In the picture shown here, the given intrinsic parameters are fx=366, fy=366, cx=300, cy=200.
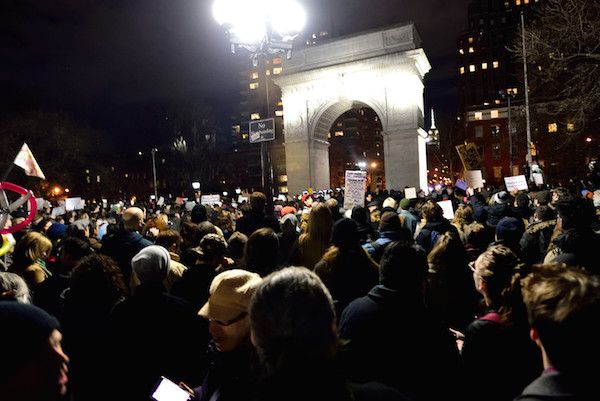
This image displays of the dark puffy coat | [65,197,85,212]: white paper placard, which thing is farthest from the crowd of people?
[65,197,85,212]: white paper placard

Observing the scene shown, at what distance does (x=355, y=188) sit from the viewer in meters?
9.77

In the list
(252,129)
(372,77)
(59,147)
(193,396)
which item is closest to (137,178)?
(59,147)

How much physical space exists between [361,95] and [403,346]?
2611 cm

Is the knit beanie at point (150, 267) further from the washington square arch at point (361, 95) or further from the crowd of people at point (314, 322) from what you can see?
the washington square arch at point (361, 95)

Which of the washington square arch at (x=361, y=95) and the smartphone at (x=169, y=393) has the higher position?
the washington square arch at (x=361, y=95)

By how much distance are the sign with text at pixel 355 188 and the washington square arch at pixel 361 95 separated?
16.4 metres

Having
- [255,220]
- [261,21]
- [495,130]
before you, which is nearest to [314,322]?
[255,220]

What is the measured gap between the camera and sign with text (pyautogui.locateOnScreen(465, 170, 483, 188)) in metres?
13.4

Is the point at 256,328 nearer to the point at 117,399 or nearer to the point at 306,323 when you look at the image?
the point at 306,323

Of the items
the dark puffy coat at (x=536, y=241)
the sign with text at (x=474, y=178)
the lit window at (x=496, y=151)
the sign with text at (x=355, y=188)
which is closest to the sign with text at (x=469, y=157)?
the sign with text at (x=474, y=178)

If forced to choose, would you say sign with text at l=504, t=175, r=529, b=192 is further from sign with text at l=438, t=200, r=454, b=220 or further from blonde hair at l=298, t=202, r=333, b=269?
blonde hair at l=298, t=202, r=333, b=269

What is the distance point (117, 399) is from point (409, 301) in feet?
7.07

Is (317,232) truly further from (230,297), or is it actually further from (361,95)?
(361,95)

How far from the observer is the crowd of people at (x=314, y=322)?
1.26 m
